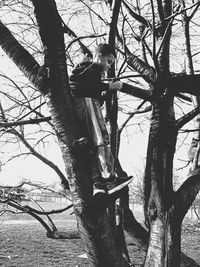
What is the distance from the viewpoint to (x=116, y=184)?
213 centimetres

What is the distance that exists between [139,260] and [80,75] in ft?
20.6

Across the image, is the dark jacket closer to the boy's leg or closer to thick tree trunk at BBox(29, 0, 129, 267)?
the boy's leg

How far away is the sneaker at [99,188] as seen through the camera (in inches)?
75.9

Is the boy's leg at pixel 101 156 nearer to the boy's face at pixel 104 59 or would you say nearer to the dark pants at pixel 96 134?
the dark pants at pixel 96 134

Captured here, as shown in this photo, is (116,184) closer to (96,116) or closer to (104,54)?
(96,116)

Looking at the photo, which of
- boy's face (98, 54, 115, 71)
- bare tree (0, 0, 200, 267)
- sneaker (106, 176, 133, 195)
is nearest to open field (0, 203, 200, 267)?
bare tree (0, 0, 200, 267)

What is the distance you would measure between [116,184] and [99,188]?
0.21 meters

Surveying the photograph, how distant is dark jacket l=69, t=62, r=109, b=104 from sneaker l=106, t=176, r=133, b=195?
0.82m

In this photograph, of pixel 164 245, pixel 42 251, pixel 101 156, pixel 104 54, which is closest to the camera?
pixel 101 156

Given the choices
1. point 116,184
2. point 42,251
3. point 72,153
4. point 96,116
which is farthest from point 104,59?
point 42,251

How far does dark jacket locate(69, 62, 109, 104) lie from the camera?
250 centimetres

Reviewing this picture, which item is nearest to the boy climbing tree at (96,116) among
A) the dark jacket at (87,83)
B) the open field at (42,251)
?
the dark jacket at (87,83)

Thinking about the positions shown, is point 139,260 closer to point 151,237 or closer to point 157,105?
point 151,237

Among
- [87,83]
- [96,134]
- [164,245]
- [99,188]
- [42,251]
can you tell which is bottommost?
[42,251]
